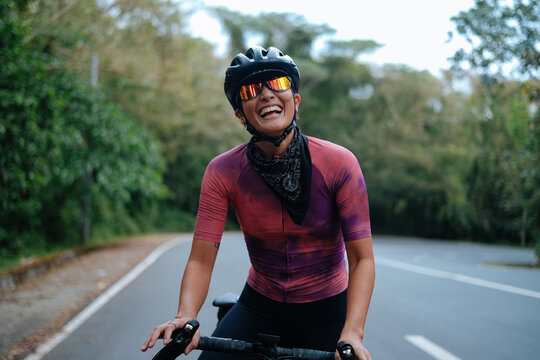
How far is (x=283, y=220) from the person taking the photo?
258 centimetres

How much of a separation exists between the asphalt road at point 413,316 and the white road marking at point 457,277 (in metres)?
0.02

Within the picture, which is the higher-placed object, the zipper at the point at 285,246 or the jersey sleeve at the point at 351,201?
the jersey sleeve at the point at 351,201

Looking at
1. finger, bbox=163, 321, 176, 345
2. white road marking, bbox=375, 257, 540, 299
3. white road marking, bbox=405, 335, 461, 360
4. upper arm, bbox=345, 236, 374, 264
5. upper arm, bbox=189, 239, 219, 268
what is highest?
upper arm, bbox=345, 236, 374, 264

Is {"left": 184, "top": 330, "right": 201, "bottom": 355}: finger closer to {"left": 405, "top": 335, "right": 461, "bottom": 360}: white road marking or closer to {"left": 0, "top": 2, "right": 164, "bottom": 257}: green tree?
{"left": 405, "top": 335, "right": 461, "bottom": 360}: white road marking

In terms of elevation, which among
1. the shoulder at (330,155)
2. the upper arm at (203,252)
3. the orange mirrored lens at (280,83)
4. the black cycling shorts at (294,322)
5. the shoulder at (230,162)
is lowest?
the black cycling shorts at (294,322)

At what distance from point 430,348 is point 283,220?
4.00 metres

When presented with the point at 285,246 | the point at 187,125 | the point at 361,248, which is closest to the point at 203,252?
the point at 285,246

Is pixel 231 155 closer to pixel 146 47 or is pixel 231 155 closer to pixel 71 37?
pixel 71 37

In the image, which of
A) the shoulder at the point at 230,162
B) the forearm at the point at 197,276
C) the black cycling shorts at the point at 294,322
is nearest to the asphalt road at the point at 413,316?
the black cycling shorts at the point at 294,322

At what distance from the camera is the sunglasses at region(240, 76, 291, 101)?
A: 2.50 metres

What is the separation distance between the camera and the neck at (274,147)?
259cm

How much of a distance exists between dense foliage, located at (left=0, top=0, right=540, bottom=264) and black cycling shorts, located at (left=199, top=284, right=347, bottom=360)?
7.06m

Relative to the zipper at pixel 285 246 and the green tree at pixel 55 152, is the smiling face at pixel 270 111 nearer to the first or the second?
the zipper at pixel 285 246

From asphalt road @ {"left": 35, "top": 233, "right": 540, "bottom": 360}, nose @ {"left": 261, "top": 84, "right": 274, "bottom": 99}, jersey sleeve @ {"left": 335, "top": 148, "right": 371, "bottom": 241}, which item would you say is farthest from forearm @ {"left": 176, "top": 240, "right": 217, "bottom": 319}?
asphalt road @ {"left": 35, "top": 233, "right": 540, "bottom": 360}
